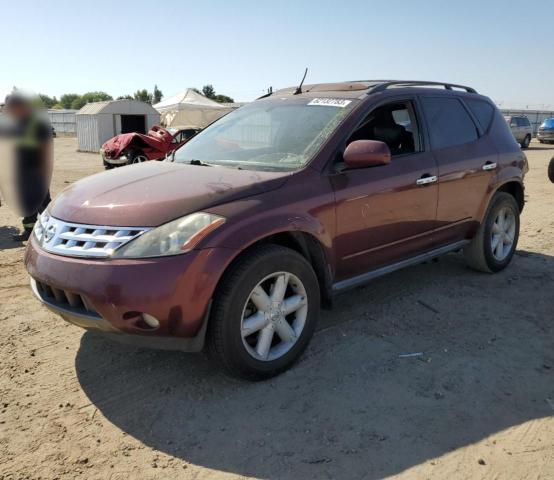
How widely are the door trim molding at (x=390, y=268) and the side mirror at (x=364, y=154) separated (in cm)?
85

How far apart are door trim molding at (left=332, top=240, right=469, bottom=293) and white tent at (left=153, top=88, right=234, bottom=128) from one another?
24244mm

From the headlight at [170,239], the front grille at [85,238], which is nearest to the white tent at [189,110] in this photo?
the front grille at [85,238]

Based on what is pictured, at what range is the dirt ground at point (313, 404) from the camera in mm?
2557

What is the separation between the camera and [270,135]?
13.3 feet

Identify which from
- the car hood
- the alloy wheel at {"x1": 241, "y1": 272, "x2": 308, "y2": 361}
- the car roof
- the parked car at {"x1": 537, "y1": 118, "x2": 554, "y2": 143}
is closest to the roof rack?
the car roof

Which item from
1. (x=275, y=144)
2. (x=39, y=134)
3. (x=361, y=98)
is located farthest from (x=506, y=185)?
(x=39, y=134)

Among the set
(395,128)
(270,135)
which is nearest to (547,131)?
(395,128)

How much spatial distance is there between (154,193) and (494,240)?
3.67 meters

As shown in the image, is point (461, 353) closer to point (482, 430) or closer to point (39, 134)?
point (482, 430)

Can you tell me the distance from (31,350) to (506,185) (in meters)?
4.66

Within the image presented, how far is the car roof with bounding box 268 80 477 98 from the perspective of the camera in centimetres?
414

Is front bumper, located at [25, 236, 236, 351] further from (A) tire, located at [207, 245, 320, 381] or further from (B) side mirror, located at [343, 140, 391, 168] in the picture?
(B) side mirror, located at [343, 140, 391, 168]

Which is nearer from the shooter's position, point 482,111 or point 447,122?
point 447,122

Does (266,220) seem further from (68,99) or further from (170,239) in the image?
(68,99)
